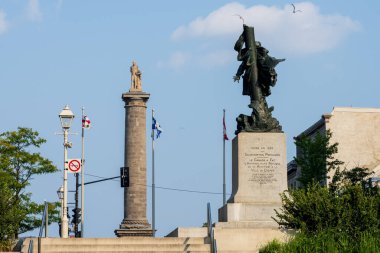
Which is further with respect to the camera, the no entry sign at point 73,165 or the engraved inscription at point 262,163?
the no entry sign at point 73,165

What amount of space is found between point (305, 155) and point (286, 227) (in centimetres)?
3562

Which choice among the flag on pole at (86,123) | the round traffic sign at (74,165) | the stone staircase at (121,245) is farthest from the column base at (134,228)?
the stone staircase at (121,245)

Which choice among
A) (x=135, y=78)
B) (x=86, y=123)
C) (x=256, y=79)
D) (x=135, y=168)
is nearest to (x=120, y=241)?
(x=256, y=79)

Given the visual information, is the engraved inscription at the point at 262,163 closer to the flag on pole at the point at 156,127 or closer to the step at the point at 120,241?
the step at the point at 120,241

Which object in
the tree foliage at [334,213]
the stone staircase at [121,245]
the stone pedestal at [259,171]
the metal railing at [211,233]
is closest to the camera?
the metal railing at [211,233]

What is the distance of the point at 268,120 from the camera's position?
3750 cm

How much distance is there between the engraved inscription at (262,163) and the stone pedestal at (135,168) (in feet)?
173

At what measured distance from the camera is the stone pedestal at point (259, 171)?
120 ft

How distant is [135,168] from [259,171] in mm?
54865

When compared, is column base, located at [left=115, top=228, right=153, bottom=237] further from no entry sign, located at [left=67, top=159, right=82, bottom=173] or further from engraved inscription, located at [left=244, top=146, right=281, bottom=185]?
engraved inscription, located at [left=244, top=146, right=281, bottom=185]

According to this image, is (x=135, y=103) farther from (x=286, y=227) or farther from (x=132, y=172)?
(x=286, y=227)

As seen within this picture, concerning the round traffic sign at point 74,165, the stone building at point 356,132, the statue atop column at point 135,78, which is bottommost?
the round traffic sign at point 74,165

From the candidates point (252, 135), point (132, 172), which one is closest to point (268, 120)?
point (252, 135)

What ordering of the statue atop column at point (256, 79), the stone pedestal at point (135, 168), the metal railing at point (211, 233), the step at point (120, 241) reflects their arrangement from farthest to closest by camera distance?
the stone pedestal at point (135, 168) < the statue atop column at point (256, 79) < the step at point (120, 241) < the metal railing at point (211, 233)
